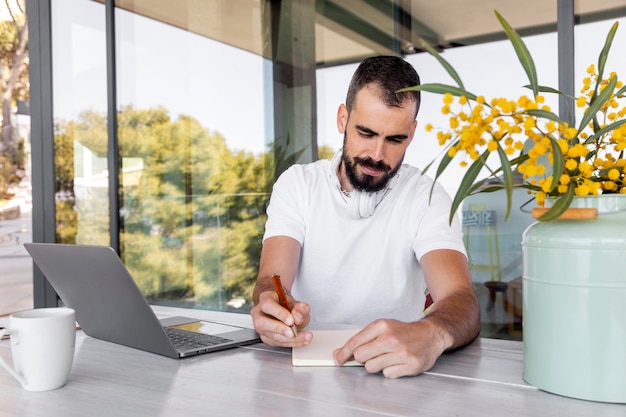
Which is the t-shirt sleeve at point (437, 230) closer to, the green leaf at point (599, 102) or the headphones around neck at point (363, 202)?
the headphones around neck at point (363, 202)

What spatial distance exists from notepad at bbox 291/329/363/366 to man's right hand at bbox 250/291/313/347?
2 centimetres

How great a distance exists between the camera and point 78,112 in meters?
3.65

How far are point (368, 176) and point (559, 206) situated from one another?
3.15 feet

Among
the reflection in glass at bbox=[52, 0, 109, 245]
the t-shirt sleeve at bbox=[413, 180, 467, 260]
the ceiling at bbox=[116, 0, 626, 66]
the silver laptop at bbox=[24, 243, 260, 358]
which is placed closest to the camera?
the silver laptop at bbox=[24, 243, 260, 358]

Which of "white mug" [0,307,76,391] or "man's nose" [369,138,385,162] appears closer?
"white mug" [0,307,76,391]

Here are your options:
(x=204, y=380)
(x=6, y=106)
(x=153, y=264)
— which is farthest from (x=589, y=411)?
(x=6, y=106)

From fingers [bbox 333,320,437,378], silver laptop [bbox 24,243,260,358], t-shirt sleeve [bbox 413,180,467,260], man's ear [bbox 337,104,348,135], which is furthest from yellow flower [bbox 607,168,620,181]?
man's ear [bbox 337,104,348,135]

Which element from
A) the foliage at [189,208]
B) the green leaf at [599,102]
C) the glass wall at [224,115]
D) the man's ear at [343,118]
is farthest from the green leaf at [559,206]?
the foliage at [189,208]

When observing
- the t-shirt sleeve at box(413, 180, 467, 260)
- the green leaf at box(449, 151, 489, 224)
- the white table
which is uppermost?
the green leaf at box(449, 151, 489, 224)

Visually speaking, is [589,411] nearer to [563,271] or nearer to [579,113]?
[563,271]

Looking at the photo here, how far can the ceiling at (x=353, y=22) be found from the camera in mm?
3947

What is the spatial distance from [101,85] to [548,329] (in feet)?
11.0

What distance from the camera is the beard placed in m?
1.72

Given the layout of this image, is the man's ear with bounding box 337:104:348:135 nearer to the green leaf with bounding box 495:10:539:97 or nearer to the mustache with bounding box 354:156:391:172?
the mustache with bounding box 354:156:391:172
